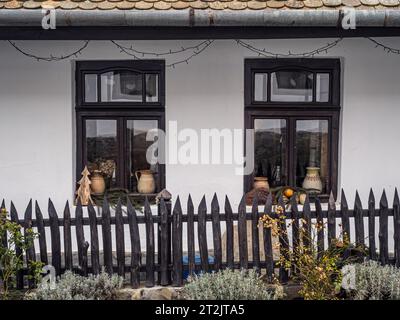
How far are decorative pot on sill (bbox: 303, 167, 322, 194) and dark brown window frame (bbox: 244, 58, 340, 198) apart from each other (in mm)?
122

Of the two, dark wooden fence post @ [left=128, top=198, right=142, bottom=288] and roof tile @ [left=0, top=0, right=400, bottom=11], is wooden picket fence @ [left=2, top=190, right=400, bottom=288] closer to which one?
dark wooden fence post @ [left=128, top=198, right=142, bottom=288]

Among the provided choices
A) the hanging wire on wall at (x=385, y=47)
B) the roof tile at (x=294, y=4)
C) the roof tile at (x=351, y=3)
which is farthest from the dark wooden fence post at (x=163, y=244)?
the hanging wire on wall at (x=385, y=47)

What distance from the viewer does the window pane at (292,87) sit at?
5.34m

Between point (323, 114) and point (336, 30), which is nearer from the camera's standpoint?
point (336, 30)

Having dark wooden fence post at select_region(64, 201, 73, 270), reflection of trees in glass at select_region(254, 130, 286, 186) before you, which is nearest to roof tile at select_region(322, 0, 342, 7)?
reflection of trees in glass at select_region(254, 130, 286, 186)

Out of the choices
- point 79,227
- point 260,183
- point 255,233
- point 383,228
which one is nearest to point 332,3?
point 260,183

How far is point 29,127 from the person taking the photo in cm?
524

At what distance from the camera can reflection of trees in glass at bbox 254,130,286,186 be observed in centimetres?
545

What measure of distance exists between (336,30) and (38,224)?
3478 mm

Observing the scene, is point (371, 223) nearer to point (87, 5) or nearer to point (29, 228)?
point (29, 228)

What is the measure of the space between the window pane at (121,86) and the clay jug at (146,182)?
0.88 meters

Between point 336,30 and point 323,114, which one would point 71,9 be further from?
point 323,114
